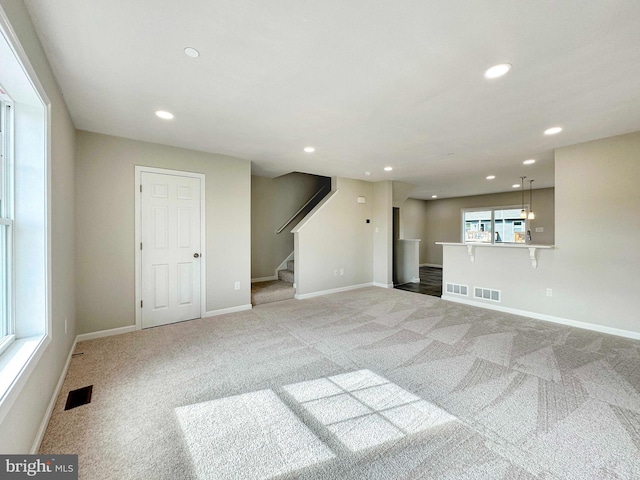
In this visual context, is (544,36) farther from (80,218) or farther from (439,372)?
(80,218)

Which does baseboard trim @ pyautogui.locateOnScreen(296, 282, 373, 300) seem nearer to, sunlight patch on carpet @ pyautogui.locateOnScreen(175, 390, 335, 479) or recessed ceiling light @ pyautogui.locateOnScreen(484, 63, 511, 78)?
sunlight patch on carpet @ pyautogui.locateOnScreen(175, 390, 335, 479)

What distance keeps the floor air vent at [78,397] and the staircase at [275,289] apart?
2.64 m

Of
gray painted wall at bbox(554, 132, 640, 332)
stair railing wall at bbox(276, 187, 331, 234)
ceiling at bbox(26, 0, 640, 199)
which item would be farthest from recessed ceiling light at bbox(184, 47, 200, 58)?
gray painted wall at bbox(554, 132, 640, 332)

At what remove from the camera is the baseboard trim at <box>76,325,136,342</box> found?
322 cm

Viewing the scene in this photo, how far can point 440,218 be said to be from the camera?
32.8 ft

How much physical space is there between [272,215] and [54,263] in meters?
4.36

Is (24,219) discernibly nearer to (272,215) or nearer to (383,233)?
(272,215)

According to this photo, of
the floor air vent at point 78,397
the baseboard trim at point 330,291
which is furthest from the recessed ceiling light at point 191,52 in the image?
the baseboard trim at point 330,291

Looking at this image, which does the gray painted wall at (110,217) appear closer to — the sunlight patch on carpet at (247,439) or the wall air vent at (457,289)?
the sunlight patch on carpet at (247,439)

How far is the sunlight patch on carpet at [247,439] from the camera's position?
1461 millimetres

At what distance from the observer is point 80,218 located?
3197 mm

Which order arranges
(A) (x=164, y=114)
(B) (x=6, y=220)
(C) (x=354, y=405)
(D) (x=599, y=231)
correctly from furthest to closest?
(D) (x=599, y=231) → (A) (x=164, y=114) → (C) (x=354, y=405) → (B) (x=6, y=220)

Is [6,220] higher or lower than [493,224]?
lower

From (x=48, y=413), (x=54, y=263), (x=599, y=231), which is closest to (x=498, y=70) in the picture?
(x=599, y=231)
